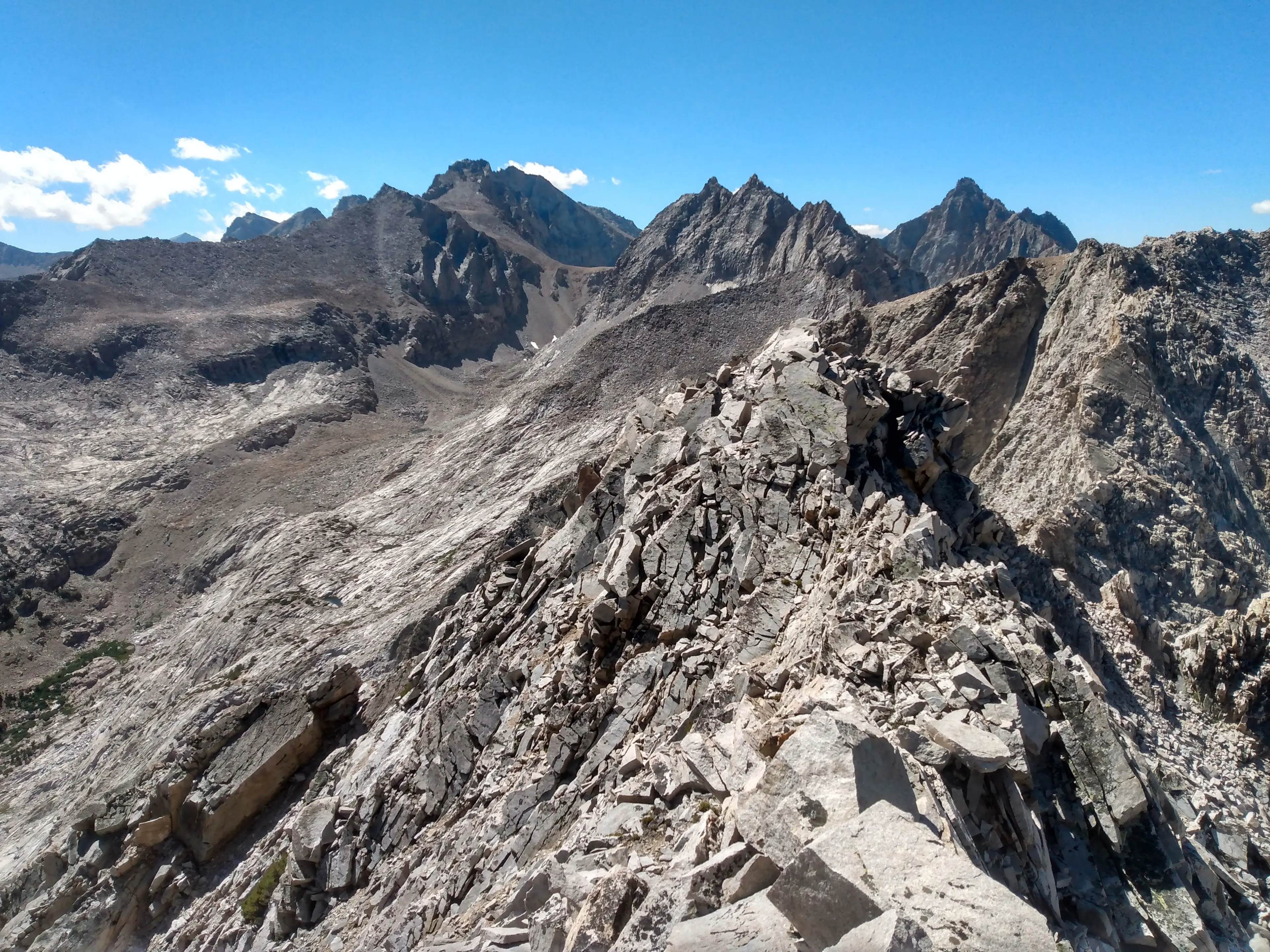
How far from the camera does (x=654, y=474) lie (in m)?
18.3

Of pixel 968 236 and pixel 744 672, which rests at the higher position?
pixel 968 236

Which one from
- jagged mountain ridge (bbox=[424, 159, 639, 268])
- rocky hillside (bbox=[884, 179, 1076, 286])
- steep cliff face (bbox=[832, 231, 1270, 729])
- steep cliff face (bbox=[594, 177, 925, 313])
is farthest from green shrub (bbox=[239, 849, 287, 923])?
jagged mountain ridge (bbox=[424, 159, 639, 268])

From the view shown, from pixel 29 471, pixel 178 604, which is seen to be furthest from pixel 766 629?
pixel 29 471

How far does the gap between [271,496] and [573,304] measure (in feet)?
266

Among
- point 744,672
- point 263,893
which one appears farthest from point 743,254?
point 744,672

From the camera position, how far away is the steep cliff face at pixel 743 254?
85562 mm

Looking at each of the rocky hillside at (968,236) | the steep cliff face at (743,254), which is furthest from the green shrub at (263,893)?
the rocky hillside at (968,236)

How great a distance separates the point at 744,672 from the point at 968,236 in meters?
161

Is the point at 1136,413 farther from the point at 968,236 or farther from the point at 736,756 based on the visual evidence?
the point at 968,236

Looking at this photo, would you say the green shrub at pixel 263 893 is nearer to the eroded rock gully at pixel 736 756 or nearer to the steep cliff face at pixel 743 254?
the eroded rock gully at pixel 736 756

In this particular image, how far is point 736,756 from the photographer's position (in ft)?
28.3

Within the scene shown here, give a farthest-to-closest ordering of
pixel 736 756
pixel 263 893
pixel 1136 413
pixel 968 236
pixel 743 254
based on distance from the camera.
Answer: pixel 968 236 < pixel 743 254 < pixel 1136 413 < pixel 263 893 < pixel 736 756

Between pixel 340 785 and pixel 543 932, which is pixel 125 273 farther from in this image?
pixel 543 932

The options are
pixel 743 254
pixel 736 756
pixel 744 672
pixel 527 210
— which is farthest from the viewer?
pixel 527 210
